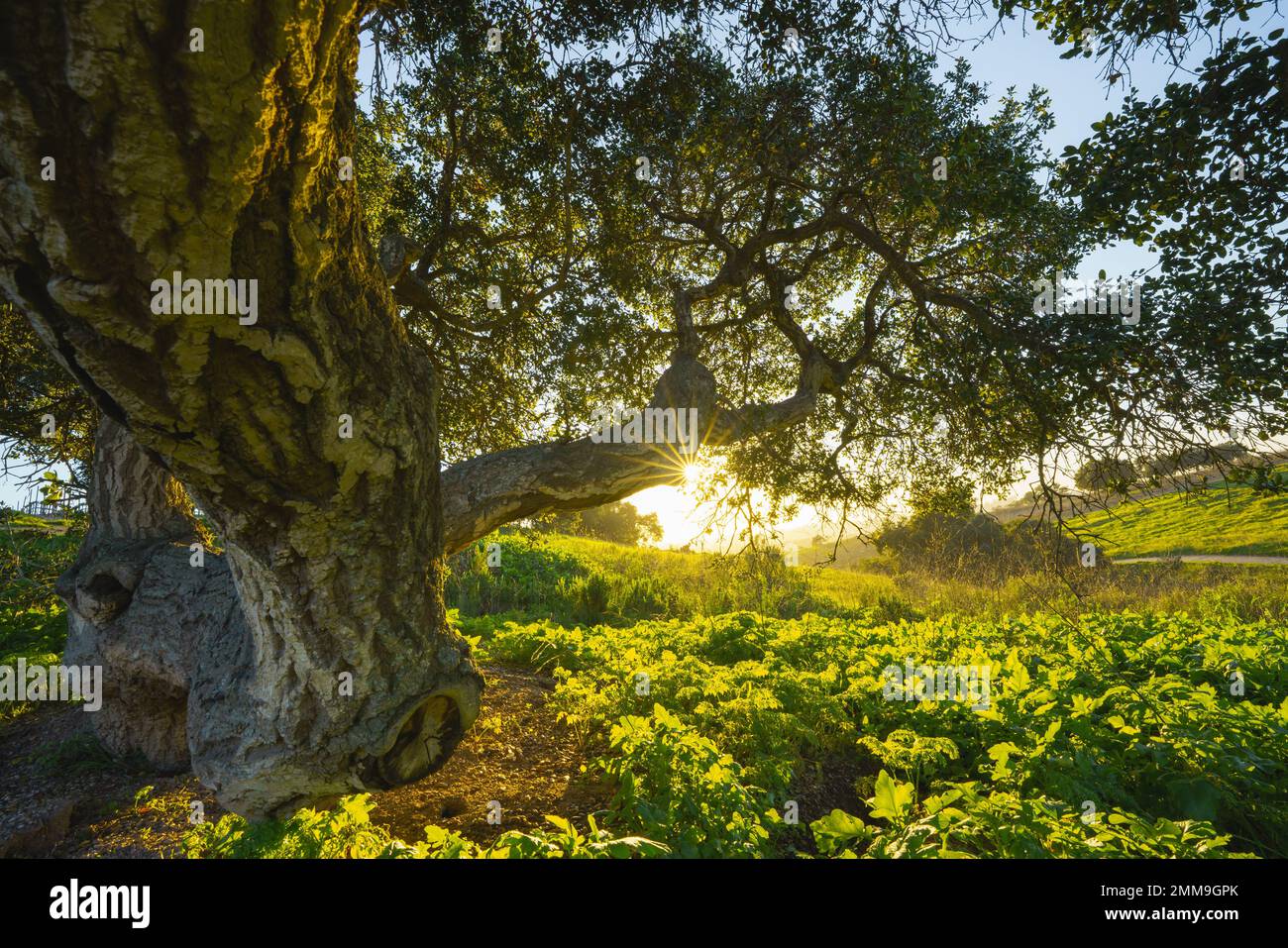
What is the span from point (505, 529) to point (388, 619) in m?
16.1

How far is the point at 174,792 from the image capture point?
4086 mm

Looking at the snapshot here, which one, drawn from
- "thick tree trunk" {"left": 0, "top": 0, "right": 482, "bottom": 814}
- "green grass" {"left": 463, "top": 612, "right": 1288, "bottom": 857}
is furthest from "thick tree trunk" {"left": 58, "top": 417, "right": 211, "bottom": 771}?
"green grass" {"left": 463, "top": 612, "right": 1288, "bottom": 857}

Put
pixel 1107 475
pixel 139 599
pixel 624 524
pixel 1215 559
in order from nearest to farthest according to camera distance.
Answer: pixel 139 599 → pixel 1107 475 → pixel 1215 559 → pixel 624 524

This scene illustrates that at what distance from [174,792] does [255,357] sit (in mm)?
3818

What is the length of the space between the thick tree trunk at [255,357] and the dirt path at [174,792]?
2.33ft

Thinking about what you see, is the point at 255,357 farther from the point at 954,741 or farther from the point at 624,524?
the point at 624,524

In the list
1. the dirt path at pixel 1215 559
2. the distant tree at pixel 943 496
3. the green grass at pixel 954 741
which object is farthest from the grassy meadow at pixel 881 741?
the dirt path at pixel 1215 559

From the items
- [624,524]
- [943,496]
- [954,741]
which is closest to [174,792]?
[954,741]

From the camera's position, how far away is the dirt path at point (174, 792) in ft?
11.7

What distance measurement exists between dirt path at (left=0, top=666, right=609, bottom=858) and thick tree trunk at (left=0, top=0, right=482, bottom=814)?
2.33 ft

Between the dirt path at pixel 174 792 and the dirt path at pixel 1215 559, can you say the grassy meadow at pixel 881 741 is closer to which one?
the dirt path at pixel 174 792

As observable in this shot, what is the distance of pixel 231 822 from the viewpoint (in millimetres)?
2982

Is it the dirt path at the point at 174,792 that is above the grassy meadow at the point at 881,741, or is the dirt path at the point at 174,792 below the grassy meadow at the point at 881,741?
below
